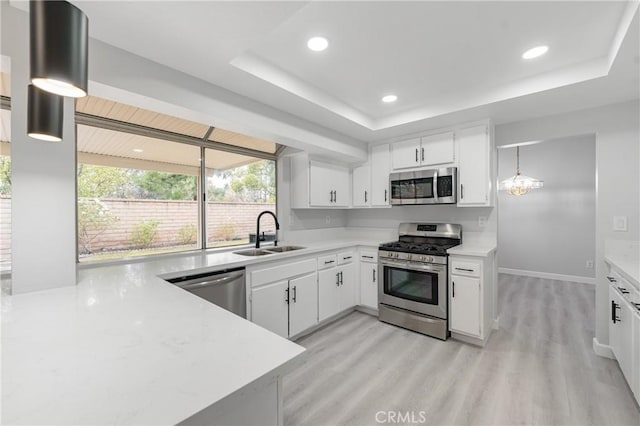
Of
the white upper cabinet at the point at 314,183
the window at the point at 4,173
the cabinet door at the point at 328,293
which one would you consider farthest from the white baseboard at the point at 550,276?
the window at the point at 4,173

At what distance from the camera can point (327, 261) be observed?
10.8 ft

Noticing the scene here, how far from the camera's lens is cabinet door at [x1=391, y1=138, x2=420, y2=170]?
3539 mm

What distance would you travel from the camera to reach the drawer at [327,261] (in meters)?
3.21

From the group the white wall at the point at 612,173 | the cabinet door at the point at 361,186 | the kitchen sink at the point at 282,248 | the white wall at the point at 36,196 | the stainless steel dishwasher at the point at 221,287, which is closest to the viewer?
the white wall at the point at 36,196

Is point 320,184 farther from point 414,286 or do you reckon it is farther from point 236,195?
point 414,286

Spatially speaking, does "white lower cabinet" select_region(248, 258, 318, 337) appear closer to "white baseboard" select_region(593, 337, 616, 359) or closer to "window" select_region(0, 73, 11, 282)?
"window" select_region(0, 73, 11, 282)

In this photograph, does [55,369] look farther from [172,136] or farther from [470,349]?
[470,349]

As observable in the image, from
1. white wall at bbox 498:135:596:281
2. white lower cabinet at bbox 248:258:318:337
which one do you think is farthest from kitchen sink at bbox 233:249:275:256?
white wall at bbox 498:135:596:281

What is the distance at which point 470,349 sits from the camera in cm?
273

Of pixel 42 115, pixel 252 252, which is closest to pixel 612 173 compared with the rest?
pixel 252 252

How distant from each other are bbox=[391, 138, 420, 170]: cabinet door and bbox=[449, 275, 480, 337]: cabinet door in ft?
4.89

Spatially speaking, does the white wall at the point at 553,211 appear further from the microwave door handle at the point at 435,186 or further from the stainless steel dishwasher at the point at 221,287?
the stainless steel dishwasher at the point at 221,287

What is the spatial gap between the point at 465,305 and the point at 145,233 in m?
3.21

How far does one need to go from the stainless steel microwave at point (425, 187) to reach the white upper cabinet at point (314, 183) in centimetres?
75
